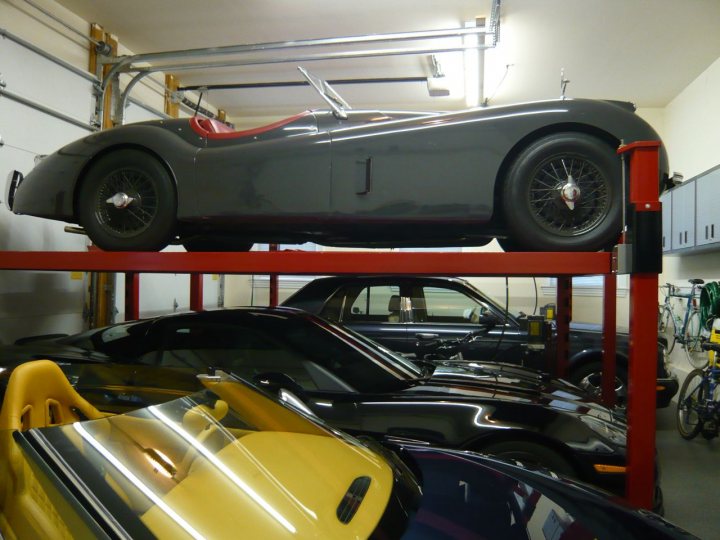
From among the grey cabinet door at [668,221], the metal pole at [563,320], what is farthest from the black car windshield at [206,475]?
the grey cabinet door at [668,221]

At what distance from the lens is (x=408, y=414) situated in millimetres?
2645

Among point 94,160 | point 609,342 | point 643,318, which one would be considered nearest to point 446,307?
point 609,342

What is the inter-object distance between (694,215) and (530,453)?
534 centimetres

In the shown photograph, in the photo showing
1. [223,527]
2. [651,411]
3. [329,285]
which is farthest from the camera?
[329,285]

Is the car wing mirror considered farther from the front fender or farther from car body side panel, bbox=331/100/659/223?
the front fender

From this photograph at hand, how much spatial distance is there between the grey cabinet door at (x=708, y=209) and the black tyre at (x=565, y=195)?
4212 mm

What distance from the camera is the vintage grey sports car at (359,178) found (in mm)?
2658

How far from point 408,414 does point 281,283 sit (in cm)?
762

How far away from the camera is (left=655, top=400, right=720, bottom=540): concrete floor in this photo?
312 cm

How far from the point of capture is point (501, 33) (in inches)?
241

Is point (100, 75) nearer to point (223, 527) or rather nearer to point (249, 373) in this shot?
point (249, 373)

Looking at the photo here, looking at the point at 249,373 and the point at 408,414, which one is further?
the point at 249,373

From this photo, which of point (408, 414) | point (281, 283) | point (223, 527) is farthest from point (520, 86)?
Answer: point (223, 527)

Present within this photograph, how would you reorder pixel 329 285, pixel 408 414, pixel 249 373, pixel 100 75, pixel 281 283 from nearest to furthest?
pixel 408 414 < pixel 249 373 < pixel 329 285 < pixel 100 75 < pixel 281 283
